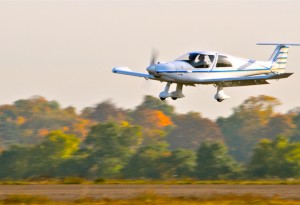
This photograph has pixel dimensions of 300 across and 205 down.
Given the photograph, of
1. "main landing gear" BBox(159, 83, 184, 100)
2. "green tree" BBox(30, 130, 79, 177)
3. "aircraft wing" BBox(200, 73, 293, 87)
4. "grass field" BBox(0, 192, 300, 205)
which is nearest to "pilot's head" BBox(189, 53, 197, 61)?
"aircraft wing" BBox(200, 73, 293, 87)

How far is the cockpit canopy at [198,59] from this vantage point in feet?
136

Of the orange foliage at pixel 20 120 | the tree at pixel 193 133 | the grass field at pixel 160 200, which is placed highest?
the orange foliage at pixel 20 120

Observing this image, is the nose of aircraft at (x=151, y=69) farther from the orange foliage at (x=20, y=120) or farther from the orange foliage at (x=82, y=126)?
the orange foliage at (x=20, y=120)

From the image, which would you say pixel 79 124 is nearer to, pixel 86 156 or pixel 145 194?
pixel 86 156

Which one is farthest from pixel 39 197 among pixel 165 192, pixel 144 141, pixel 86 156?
pixel 144 141

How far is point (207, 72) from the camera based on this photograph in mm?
41812

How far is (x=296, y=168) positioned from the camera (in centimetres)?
9556

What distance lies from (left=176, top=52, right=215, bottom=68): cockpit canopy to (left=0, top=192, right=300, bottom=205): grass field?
11.2 metres

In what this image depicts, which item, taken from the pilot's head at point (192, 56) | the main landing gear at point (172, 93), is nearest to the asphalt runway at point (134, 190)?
the main landing gear at point (172, 93)

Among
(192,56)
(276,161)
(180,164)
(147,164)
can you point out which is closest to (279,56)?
(192,56)

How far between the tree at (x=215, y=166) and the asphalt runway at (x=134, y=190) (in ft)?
185

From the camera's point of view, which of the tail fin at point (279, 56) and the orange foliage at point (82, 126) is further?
the orange foliage at point (82, 126)

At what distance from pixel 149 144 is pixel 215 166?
37875 mm

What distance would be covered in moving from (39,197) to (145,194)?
4.11 m
